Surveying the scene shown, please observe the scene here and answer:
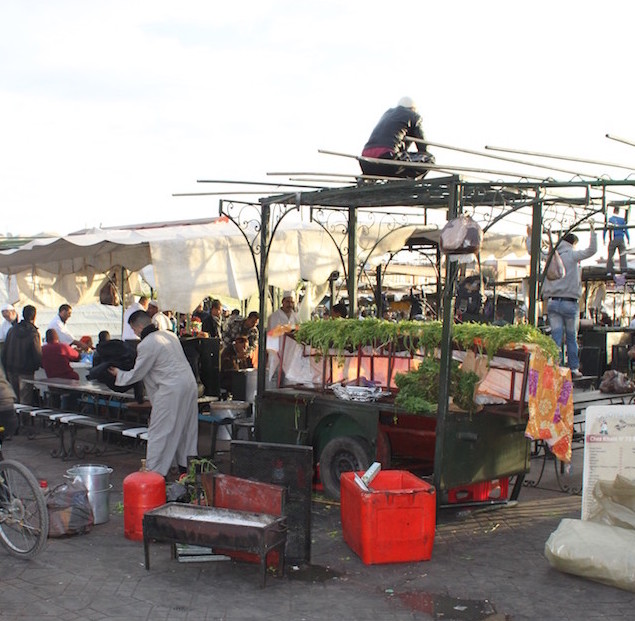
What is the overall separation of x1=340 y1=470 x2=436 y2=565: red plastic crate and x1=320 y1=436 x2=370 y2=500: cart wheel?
1372 mm

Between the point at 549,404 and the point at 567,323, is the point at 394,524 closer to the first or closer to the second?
the point at 549,404

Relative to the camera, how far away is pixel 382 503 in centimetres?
574

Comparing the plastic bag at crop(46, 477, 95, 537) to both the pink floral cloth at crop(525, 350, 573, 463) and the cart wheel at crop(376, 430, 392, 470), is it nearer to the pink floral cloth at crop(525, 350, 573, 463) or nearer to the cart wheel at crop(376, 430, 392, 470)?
the cart wheel at crop(376, 430, 392, 470)

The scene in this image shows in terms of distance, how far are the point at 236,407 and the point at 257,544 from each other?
4152 millimetres

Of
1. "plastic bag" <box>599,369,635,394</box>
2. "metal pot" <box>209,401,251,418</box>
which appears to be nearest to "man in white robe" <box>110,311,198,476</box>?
"metal pot" <box>209,401,251,418</box>

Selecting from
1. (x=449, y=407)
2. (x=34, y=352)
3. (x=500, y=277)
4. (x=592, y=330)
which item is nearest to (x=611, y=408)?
(x=449, y=407)

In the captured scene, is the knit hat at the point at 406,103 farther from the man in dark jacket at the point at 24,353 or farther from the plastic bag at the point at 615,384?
the man in dark jacket at the point at 24,353

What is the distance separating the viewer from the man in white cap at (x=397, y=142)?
7.85 metres

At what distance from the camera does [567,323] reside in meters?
10.1

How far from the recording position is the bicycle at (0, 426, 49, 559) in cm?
576

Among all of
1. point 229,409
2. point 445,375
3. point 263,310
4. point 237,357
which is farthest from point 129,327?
point 445,375

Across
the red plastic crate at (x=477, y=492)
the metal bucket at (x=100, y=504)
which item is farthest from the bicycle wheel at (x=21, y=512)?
the red plastic crate at (x=477, y=492)

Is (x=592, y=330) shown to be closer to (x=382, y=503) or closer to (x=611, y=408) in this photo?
(x=611, y=408)

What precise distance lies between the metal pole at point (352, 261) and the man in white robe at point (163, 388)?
2576 mm
